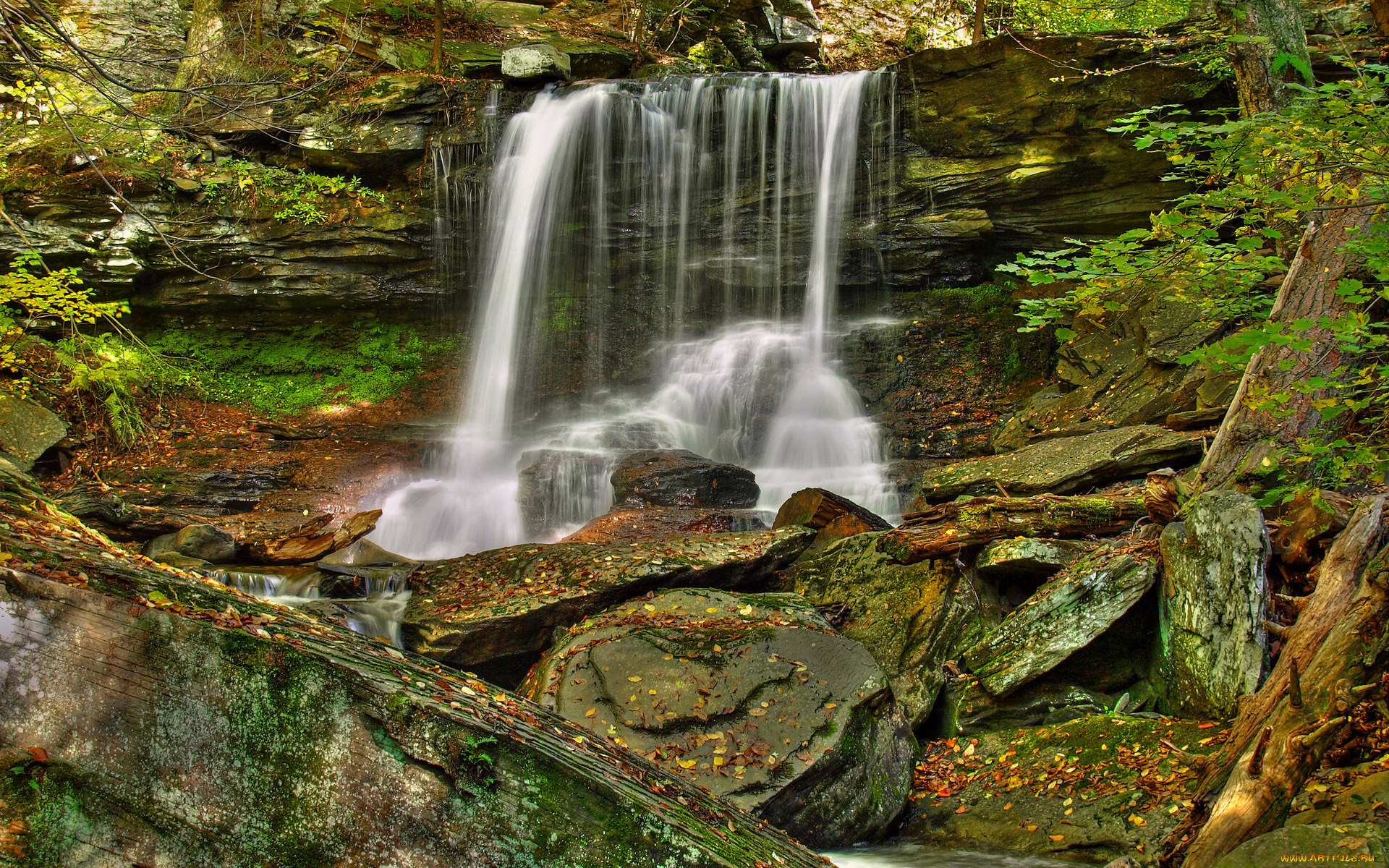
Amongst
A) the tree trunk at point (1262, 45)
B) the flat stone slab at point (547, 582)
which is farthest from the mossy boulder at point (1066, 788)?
the tree trunk at point (1262, 45)

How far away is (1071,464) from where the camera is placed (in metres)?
6.86

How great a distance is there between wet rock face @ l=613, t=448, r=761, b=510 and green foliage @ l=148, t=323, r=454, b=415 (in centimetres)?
552

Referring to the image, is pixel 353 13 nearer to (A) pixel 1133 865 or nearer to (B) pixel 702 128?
(B) pixel 702 128

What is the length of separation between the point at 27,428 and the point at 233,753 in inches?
414

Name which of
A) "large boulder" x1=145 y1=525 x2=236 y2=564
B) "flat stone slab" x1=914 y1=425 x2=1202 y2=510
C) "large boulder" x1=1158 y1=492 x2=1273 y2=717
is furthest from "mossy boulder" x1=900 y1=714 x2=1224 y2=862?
"large boulder" x1=145 y1=525 x2=236 y2=564

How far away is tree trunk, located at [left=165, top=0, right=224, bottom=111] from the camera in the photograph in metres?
12.6

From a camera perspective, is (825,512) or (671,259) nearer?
(825,512)

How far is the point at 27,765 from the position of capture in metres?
1.44

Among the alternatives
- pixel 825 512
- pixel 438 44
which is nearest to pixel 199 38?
pixel 438 44

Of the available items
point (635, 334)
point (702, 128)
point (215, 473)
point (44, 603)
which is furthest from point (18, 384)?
point (44, 603)

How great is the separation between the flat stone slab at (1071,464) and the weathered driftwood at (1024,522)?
2.17 ft

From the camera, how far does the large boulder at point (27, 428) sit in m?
9.24

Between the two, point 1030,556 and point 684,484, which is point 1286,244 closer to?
point 1030,556

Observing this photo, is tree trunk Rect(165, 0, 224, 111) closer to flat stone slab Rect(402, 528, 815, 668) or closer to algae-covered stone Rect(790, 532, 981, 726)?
flat stone slab Rect(402, 528, 815, 668)
